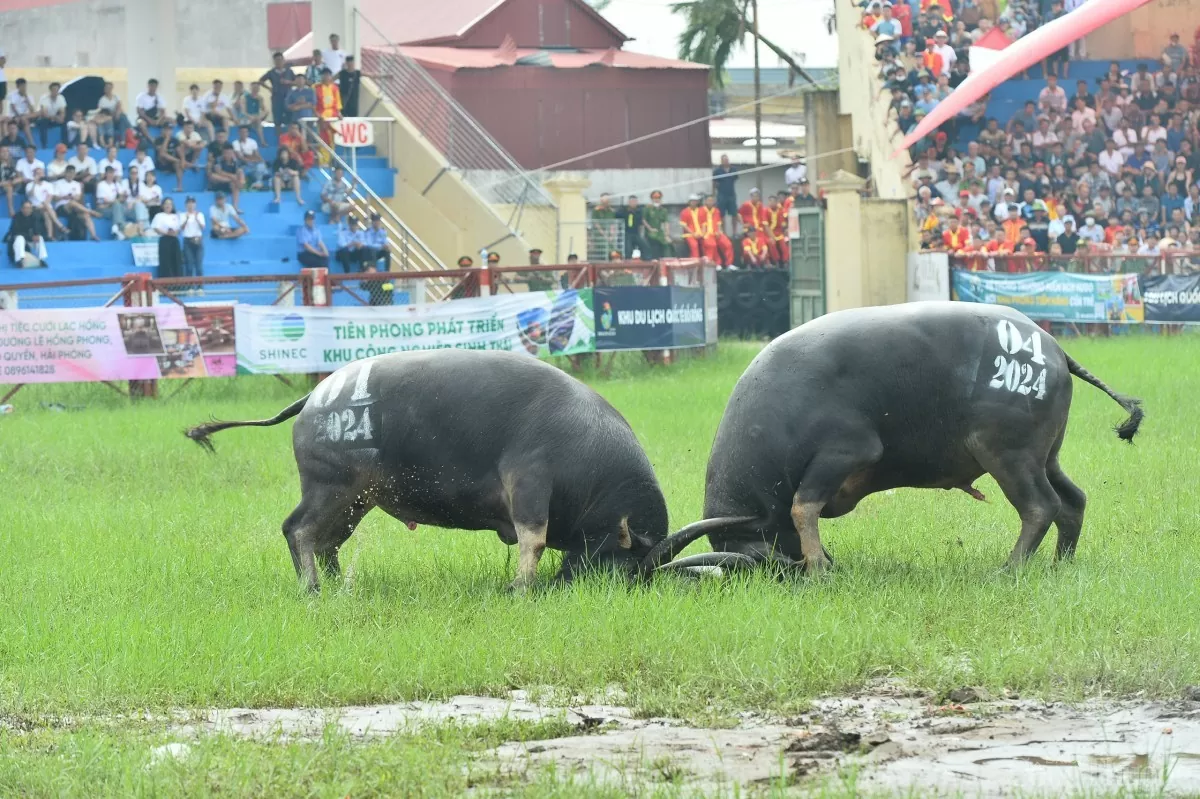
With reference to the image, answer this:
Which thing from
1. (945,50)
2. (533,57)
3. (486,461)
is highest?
(533,57)

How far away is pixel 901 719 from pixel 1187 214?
25.3 m

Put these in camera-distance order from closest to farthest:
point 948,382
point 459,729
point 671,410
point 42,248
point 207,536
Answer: point 459,729 < point 948,382 < point 207,536 < point 671,410 < point 42,248

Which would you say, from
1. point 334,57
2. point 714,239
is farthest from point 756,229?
point 334,57

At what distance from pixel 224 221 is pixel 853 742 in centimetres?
2017

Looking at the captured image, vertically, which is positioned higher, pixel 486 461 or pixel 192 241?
pixel 192 241

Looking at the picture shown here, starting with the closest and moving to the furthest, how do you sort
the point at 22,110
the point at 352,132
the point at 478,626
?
the point at 478,626 → the point at 22,110 → the point at 352,132

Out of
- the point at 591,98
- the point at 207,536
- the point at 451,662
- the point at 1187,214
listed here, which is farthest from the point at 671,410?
the point at 591,98

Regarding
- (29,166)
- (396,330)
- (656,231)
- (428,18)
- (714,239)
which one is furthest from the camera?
(428,18)

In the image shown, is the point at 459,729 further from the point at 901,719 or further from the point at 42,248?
the point at 42,248

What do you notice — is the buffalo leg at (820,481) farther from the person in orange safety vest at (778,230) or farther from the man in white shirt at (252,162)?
the person in orange safety vest at (778,230)

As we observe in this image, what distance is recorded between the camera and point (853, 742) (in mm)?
5578

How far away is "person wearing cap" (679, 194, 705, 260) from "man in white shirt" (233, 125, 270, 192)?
23.6 ft

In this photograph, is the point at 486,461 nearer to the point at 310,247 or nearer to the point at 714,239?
the point at 310,247

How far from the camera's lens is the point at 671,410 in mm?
16031
